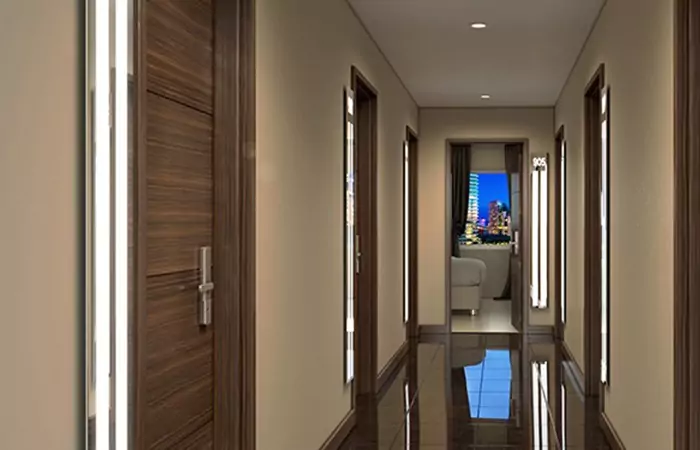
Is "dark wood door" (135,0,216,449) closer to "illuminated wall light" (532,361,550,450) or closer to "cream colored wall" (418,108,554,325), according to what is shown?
"illuminated wall light" (532,361,550,450)

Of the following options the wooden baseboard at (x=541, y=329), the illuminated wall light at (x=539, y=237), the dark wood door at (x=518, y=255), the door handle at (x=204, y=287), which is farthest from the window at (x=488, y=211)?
the door handle at (x=204, y=287)

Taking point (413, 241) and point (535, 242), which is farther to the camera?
point (535, 242)

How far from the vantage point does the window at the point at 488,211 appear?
55.9 ft

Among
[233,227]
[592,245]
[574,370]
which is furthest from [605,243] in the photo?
[233,227]

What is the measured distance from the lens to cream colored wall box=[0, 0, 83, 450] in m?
1.72

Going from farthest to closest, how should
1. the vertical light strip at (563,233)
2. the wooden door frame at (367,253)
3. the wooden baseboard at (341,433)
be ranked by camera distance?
the vertical light strip at (563,233) → the wooden door frame at (367,253) → the wooden baseboard at (341,433)

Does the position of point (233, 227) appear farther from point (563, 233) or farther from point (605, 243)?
point (563, 233)

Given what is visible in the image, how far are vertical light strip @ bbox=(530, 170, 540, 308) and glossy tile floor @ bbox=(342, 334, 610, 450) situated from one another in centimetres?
167

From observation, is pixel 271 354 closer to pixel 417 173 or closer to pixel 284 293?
pixel 284 293

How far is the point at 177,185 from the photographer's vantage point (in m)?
2.99

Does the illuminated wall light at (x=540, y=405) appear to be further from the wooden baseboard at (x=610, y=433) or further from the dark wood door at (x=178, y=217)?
the dark wood door at (x=178, y=217)

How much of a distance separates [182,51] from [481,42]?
457cm

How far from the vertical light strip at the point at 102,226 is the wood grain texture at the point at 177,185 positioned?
0.68 m

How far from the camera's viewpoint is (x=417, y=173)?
11.1m
